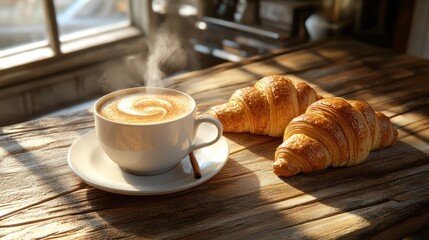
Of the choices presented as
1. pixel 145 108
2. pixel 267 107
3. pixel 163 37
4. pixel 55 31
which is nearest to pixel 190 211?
pixel 145 108

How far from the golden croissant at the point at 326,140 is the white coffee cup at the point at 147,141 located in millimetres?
144

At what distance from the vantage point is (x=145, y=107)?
88 cm

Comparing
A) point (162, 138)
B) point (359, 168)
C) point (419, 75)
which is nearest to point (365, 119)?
point (359, 168)

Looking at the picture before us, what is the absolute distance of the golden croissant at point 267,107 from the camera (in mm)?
998

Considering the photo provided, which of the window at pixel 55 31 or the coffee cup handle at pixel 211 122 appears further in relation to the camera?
the window at pixel 55 31

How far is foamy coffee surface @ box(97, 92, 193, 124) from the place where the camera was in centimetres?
84

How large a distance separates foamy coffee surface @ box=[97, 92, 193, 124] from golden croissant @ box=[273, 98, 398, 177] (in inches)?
8.0

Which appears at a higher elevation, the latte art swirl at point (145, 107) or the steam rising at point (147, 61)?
the latte art swirl at point (145, 107)

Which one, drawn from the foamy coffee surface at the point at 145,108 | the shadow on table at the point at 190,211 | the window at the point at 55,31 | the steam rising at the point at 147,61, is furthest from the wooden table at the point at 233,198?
the steam rising at the point at 147,61

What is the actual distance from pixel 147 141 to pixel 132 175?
9cm

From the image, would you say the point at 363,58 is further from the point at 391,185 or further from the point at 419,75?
the point at 391,185

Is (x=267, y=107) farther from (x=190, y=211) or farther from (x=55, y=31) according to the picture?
(x=55, y=31)

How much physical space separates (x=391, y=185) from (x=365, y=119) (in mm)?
138

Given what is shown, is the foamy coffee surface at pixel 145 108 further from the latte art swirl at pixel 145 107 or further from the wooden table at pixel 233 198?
the wooden table at pixel 233 198
